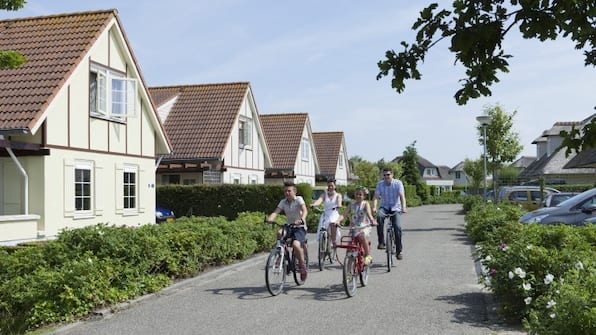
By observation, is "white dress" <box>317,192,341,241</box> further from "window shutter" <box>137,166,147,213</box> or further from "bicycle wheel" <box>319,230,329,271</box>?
"window shutter" <box>137,166,147,213</box>

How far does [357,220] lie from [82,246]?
4.35 metres

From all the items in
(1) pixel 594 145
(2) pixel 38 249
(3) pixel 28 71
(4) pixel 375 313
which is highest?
(3) pixel 28 71

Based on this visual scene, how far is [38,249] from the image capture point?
9484 mm

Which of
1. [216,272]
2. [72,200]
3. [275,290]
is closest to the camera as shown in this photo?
[275,290]

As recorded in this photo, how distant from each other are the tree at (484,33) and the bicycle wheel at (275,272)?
531cm

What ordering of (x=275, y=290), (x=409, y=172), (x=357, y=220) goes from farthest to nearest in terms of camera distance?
(x=409, y=172) < (x=357, y=220) < (x=275, y=290)

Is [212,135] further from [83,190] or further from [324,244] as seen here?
[324,244]

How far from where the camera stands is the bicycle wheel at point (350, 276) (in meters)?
8.74

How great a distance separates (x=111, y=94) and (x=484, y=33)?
16.6 metres

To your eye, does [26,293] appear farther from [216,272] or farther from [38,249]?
[216,272]

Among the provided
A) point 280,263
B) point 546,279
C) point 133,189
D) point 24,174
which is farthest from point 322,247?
point 133,189

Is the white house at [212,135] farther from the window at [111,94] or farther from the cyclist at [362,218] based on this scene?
the cyclist at [362,218]

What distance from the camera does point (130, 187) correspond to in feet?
67.1

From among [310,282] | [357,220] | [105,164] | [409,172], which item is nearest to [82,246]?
[310,282]
